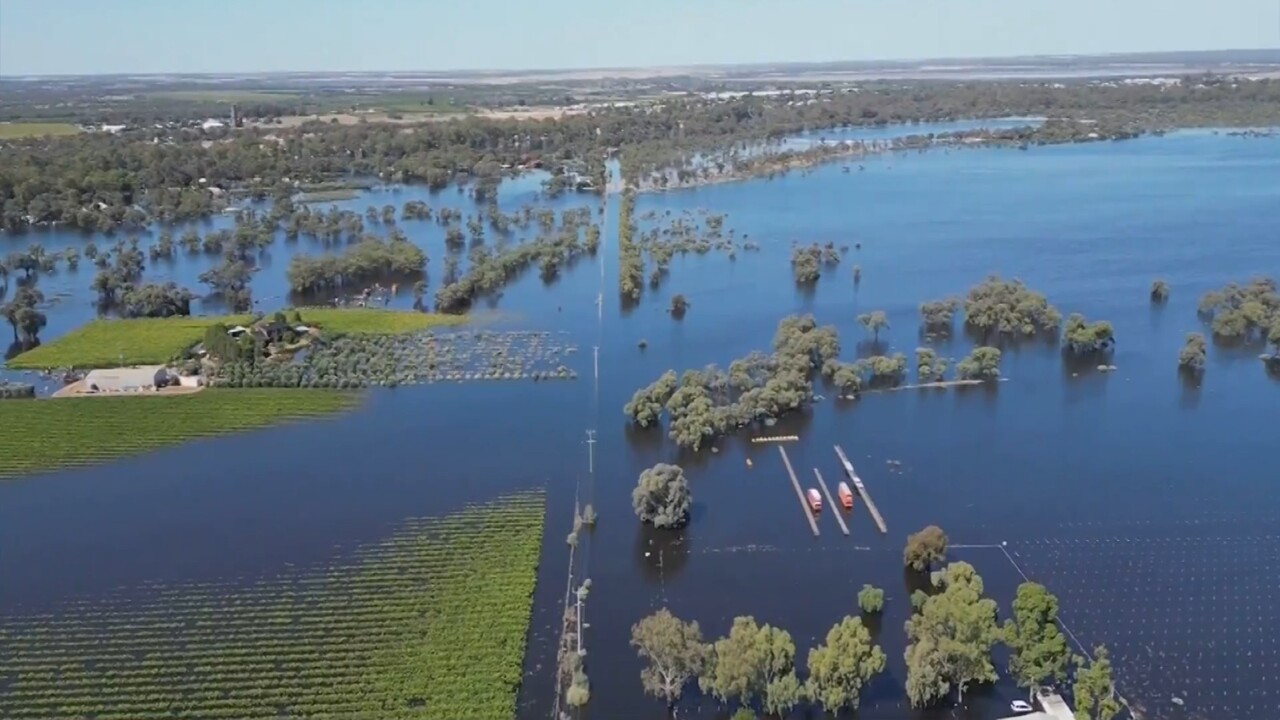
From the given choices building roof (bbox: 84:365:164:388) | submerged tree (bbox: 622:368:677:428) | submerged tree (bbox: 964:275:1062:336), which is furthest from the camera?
submerged tree (bbox: 964:275:1062:336)

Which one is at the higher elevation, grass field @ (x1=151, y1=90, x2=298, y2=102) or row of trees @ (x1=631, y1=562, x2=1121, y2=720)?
grass field @ (x1=151, y1=90, x2=298, y2=102)

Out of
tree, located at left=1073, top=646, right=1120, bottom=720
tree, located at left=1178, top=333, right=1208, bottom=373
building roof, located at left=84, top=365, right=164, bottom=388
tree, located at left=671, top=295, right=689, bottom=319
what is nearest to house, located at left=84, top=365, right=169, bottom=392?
building roof, located at left=84, top=365, right=164, bottom=388

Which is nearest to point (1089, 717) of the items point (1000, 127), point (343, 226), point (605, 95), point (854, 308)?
point (854, 308)

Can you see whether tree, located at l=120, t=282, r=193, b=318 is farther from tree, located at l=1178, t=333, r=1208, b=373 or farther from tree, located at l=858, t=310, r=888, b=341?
tree, located at l=1178, t=333, r=1208, b=373

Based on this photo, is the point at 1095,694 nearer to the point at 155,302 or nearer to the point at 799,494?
the point at 799,494

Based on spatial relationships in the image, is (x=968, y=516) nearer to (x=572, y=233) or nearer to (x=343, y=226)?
(x=572, y=233)

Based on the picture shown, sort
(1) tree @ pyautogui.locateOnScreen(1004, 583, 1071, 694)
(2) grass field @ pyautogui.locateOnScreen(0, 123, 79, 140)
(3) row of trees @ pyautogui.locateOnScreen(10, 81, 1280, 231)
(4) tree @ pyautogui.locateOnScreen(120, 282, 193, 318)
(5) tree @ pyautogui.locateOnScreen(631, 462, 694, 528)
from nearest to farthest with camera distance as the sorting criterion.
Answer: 1. (1) tree @ pyautogui.locateOnScreen(1004, 583, 1071, 694)
2. (5) tree @ pyautogui.locateOnScreen(631, 462, 694, 528)
3. (4) tree @ pyautogui.locateOnScreen(120, 282, 193, 318)
4. (3) row of trees @ pyautogui.locateOnScreen(10, 81, 1280, 231)
5. (2) grass field @ pyautogui.locateOnScreen(0, 123, 79, 140)

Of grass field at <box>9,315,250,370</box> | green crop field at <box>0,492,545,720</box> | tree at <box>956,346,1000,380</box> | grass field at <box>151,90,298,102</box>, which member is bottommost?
green crop field at <box>0,492,545,720</box>
